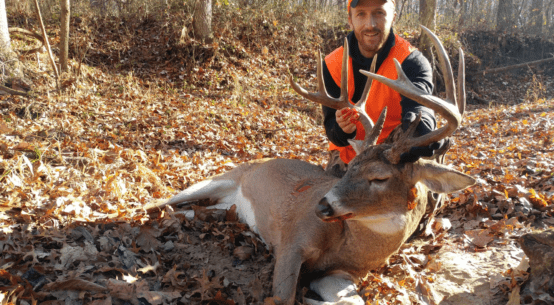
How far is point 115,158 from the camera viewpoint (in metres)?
5.30

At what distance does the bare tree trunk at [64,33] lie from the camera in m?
7.33

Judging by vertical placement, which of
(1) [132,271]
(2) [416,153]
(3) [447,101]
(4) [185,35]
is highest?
(4) [185,35]

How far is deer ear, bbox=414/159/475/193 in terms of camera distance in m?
2.54

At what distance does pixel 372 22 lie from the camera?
4.10 meters

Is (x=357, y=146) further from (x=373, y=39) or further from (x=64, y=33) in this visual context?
(x=64, y=33)

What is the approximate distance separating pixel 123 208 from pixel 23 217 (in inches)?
36.4

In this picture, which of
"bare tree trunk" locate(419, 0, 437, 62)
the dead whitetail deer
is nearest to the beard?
the dead whitetail deer

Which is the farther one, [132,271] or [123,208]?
[123,208]

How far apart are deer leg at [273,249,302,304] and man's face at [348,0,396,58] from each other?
8.00 feet

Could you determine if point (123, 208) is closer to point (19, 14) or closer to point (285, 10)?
point (19, 14)

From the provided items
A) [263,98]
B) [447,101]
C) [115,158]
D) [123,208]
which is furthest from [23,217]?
[263,98]

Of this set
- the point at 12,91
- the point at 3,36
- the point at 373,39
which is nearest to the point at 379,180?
the point at 373,39

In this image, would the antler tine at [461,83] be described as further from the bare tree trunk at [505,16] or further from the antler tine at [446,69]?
the bare tree trunk at [505,16]

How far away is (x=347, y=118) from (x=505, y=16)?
764 inches
